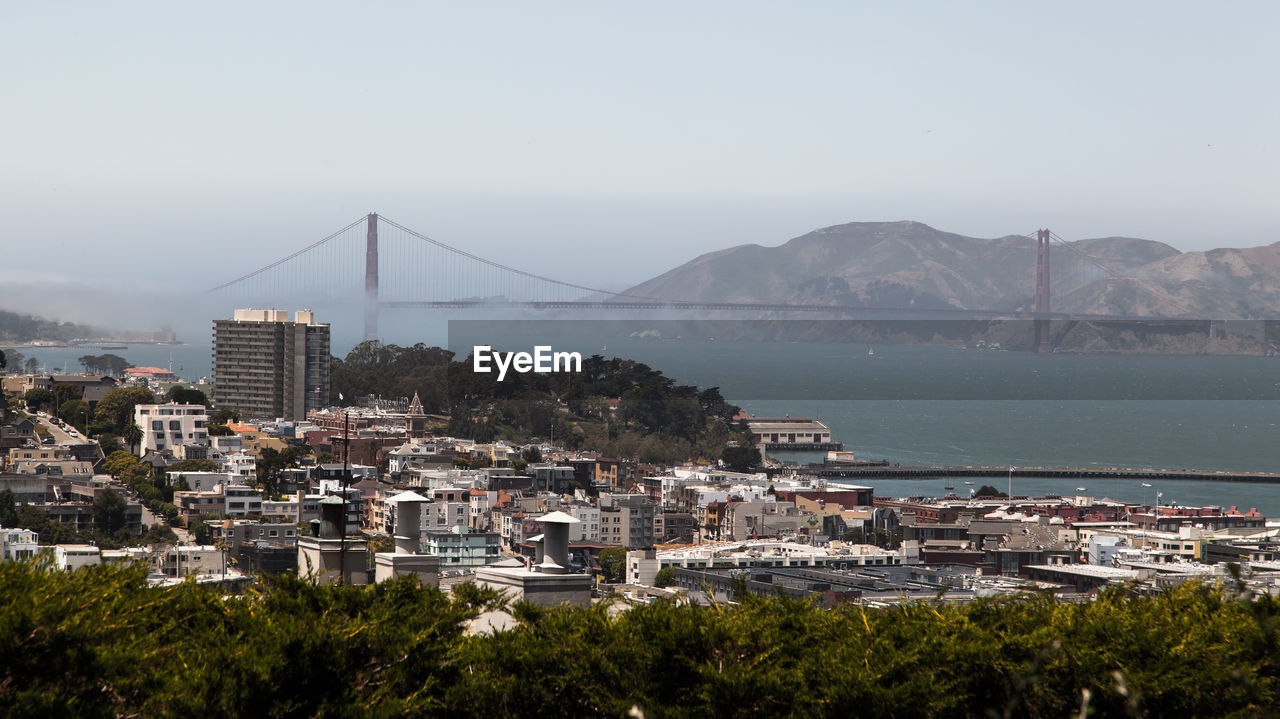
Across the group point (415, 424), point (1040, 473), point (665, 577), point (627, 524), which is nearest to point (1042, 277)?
point (1040, 473)

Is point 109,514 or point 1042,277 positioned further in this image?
point 1042,277

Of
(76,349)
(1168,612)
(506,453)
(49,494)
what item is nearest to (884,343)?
(76,349)

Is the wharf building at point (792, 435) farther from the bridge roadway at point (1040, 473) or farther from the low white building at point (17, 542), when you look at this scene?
the low white building at point (17, 542)

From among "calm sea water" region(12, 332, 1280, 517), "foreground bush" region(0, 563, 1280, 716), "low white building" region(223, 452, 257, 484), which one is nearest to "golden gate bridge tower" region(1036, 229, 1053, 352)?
"calm sea water" region(12, 332, 1280, 517)

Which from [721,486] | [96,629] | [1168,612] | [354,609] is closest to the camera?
[96,629]

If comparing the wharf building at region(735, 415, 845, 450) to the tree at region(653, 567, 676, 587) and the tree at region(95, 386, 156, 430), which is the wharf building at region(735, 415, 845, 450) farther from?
the tree at region(653, 567, 676, 587)

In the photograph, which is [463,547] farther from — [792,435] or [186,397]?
[792,435]

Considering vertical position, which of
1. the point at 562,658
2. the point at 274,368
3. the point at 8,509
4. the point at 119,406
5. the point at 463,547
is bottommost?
the point at 463,547

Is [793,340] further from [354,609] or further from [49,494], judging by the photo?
[354,609]
